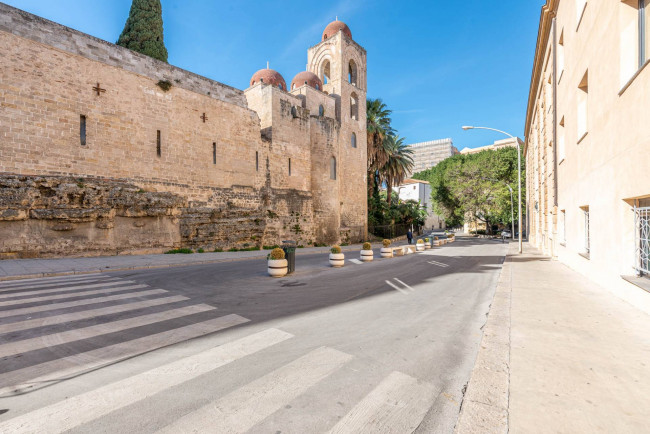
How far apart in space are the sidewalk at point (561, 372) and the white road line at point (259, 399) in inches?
60.5

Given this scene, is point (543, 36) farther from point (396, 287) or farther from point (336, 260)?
point (396, 287)

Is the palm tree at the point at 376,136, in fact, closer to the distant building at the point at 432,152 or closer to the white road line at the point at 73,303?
the white road line at the point at 73,303

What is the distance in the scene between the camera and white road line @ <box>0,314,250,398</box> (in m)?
3.27

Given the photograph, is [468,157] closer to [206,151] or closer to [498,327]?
[206,151]

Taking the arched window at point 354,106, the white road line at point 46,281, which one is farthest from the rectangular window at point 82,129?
the arched window at point 354,106

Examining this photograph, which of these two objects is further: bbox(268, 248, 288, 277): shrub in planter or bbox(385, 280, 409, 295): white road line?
bbox(268, 248, 288, 277): shrub in planter

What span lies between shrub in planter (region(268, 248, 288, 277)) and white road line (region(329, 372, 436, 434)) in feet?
23.4

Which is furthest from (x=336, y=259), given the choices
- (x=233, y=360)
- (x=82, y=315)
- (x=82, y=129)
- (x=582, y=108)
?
(x=82, y=129)

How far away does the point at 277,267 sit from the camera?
33.5ft

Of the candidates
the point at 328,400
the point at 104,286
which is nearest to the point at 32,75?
the point at 104,286

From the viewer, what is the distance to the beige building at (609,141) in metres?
5.33

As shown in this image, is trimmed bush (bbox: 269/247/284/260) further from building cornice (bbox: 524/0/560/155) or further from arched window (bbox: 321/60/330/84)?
arched window (bbox: 321/60/330/84)

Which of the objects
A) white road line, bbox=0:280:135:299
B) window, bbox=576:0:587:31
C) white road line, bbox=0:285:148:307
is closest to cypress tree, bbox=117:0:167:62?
white road line, bbox=0:280:135:299

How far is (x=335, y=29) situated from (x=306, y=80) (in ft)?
28.2
